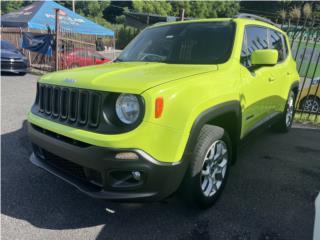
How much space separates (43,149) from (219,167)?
177 centimetres

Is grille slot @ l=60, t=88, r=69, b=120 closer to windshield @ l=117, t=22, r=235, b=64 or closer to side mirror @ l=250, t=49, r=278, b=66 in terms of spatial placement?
windshield @ l=117, t=22, r=235, b=64

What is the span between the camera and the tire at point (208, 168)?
265cm

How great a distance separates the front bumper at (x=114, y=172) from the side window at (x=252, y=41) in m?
1.66

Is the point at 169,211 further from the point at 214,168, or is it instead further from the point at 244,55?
the point at 244,55

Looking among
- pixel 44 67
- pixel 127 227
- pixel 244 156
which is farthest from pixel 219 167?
pixel 44 67

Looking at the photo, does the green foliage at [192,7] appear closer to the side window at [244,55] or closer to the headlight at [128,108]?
the side window at [244,55]

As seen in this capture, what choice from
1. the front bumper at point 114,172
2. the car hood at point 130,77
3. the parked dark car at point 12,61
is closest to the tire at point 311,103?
the car hood at point 130,77

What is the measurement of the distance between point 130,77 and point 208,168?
1156 mm

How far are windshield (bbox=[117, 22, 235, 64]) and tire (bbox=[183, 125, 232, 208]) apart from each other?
2.88ft

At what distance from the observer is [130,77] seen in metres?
2.61

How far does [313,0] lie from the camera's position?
3728 centimetres

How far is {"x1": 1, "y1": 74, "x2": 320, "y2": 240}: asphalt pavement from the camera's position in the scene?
2658 mm

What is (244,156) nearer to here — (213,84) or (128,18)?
(213,84)

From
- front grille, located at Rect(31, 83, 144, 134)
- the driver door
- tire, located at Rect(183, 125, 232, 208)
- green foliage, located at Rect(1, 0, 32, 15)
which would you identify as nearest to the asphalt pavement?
tire, located at Rect(183, 125, 232, 208)
